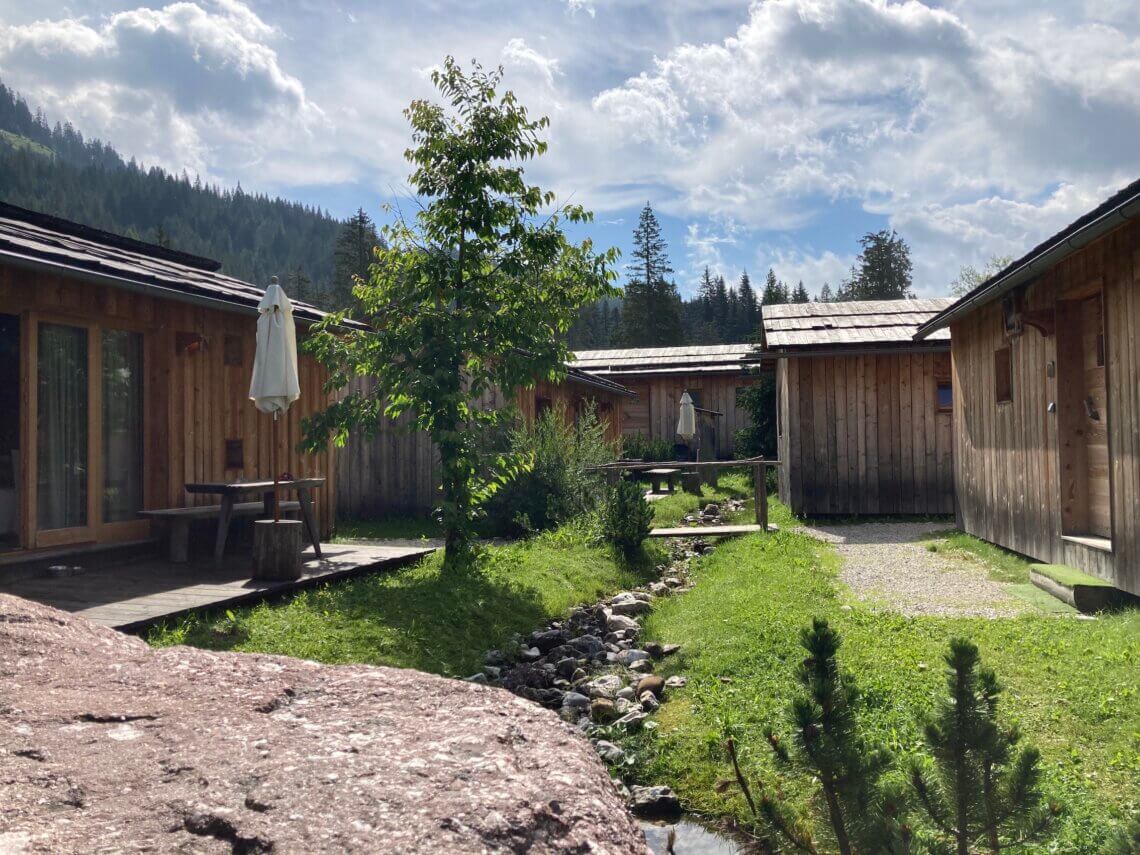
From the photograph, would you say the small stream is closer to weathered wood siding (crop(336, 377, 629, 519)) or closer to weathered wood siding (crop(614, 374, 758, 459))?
weathered wood siding (crop(336, 377, 629, 519))

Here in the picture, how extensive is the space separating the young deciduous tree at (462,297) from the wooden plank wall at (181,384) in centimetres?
109

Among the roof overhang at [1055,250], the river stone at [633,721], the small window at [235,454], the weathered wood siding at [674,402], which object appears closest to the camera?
the river stone at [633,721]

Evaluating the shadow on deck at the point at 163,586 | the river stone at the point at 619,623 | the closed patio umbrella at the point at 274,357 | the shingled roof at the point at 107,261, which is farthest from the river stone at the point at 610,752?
the shingled roof at the point at 107,261

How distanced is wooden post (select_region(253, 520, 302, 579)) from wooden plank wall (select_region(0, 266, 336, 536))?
1649 millimetres

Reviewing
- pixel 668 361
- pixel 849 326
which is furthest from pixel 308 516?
pixel 668 361

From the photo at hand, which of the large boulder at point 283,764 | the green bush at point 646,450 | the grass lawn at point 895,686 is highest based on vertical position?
the green bush at point 646,450

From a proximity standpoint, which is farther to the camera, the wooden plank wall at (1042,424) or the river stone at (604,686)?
the wooden plank wall at (1042,424)

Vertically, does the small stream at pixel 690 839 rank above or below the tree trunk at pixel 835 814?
below

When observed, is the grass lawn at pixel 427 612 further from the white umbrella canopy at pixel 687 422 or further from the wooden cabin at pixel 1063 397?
the white umbrella canopy at pixel 687 422

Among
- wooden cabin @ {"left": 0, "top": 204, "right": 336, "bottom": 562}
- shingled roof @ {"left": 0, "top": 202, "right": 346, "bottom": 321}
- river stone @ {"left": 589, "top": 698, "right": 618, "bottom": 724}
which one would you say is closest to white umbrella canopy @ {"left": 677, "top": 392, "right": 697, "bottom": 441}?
shingled roof @ {"left": 0, "top": 202, "right": 346, "bottom": 321}

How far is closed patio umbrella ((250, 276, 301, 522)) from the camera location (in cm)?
749

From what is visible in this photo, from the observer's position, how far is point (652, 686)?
5.44 m

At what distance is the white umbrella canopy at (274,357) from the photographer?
749 centimetres

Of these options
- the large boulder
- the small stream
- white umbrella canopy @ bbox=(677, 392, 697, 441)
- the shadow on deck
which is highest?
white umbrella canopy @ bbox=(677, 392, 697, 441)
